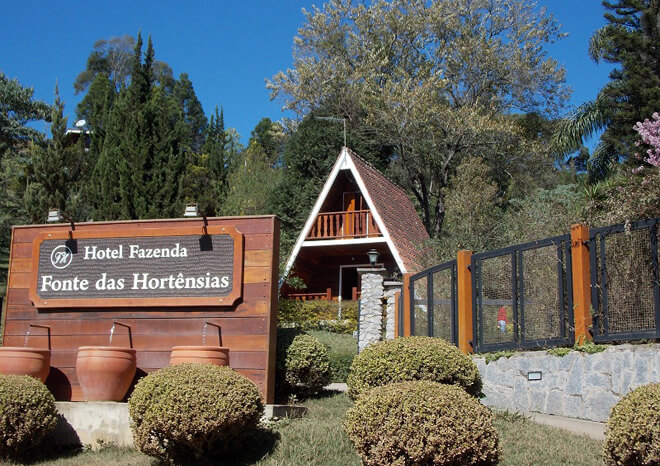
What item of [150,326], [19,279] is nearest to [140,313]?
[150,326]

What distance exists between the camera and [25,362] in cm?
870

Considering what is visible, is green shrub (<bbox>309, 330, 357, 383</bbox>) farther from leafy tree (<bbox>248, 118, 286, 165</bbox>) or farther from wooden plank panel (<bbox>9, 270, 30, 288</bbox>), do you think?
leafy tree (<bbox>248, 118, 286, 165</bbox>)

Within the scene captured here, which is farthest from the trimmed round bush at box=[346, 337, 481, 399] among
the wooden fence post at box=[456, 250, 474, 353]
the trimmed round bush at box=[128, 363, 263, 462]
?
the wooden fence post at box=[456, 250, 474, 353]

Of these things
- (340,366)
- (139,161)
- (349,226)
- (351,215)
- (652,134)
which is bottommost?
(340,366)

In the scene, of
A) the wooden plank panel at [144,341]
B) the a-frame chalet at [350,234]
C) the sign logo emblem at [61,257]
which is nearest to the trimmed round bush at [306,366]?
the wooden plank panel at [144,341]

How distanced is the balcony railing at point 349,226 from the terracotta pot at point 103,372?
47.8ft

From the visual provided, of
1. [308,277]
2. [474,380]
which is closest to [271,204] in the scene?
[308,277]

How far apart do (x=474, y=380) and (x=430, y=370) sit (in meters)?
0.54

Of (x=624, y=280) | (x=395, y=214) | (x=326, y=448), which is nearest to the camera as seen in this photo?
(x=326, y=448)

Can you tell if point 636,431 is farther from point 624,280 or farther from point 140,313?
point 140,313

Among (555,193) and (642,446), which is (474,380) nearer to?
(642,446)

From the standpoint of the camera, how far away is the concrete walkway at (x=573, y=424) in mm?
7445

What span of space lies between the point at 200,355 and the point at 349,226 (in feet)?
50.4

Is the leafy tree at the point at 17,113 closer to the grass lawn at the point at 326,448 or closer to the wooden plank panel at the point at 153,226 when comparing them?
the wooden plank panel at the point at 153,226
